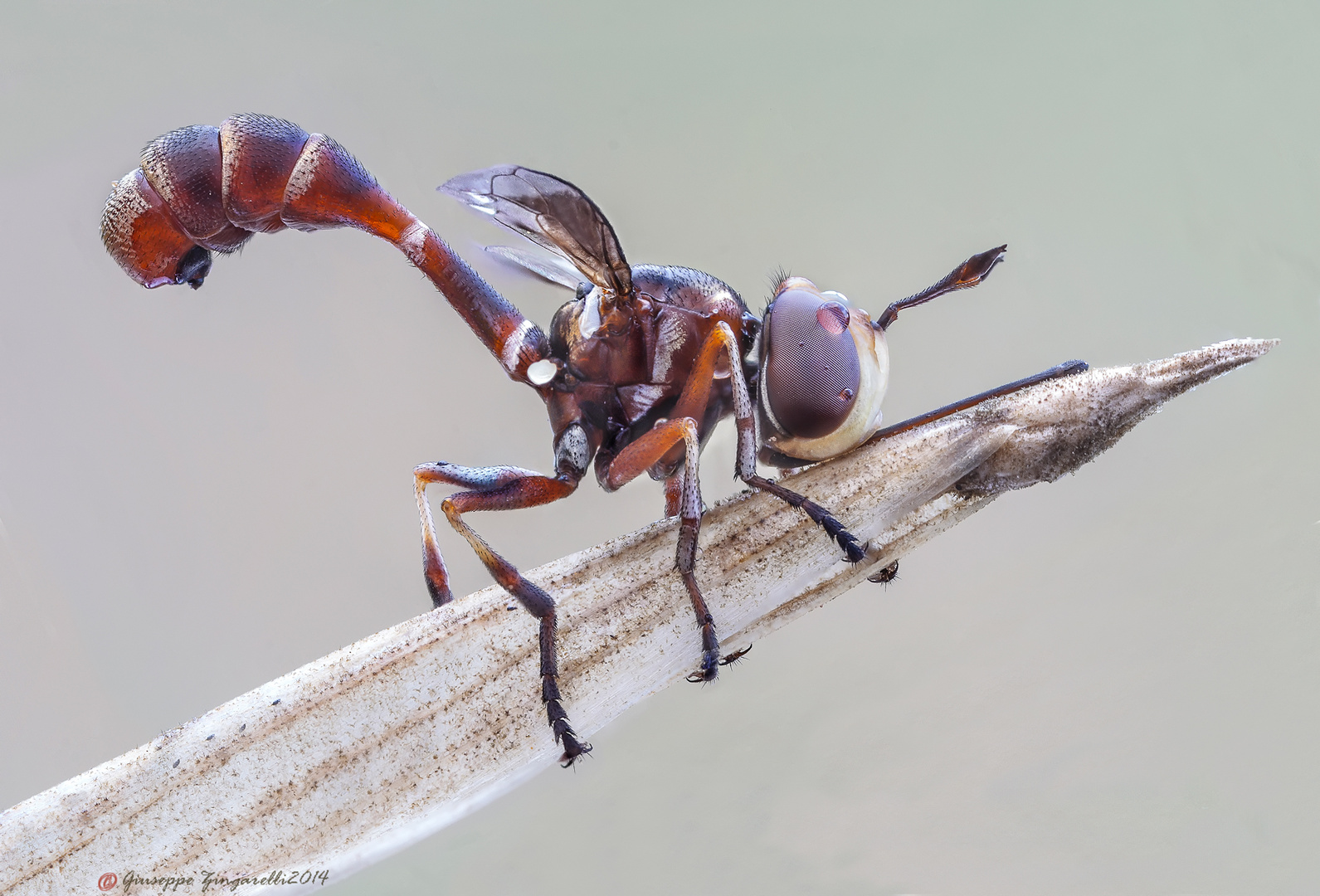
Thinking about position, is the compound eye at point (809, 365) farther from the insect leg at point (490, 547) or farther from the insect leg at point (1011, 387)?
the insect leg at point (490, 547)

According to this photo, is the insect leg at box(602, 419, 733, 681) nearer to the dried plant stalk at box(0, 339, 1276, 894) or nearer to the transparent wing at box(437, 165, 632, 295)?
the dried plant stalk at box(0, 339, 1276, 894)

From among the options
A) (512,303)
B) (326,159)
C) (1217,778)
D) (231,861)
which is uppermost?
(326,159)

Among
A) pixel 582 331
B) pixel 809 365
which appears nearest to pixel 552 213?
pixel 582 331

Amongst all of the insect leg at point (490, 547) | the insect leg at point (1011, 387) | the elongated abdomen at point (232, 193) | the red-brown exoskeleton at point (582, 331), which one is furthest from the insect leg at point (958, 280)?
the elongated abdomen at point (232, 193)

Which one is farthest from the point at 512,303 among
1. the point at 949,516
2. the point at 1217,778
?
the point at 1217,778

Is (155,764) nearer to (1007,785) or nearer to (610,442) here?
(610,442)

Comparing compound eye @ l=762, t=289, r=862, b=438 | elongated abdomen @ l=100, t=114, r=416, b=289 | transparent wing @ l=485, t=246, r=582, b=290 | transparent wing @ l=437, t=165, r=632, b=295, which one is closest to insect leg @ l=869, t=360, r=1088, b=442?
compound eye @ l=762, t=289, r=862, b=438

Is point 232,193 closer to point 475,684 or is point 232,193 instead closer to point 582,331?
point 582,331
